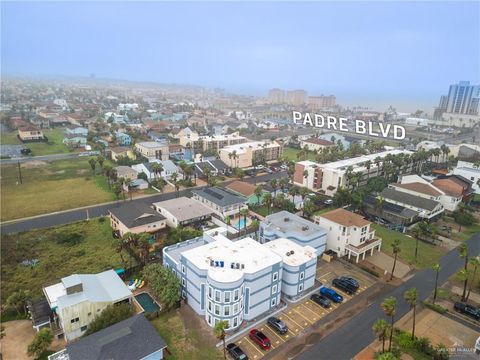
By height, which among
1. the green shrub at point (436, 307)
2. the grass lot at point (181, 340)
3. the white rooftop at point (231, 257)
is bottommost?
the grass lot at point (181, 340)

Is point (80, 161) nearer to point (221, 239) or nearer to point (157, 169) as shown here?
point (157, 169)

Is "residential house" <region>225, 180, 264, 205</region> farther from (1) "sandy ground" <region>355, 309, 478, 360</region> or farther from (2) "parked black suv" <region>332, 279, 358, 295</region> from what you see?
(1) "sandy ground" <region>355, 309, 478, 360</region>

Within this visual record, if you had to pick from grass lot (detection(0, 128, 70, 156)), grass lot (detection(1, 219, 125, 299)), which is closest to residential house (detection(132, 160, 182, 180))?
grass lot (detection(1, 219, 125, 299))

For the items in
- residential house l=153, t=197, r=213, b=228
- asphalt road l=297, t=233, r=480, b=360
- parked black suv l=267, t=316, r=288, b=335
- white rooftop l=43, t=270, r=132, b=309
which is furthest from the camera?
residential house l=153, t=197, r=213, b=228


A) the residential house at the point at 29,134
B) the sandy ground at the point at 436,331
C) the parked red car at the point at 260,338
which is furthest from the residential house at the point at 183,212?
the residential house at the point at 29,134

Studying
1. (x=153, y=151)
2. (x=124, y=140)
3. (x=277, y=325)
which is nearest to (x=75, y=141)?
(x=124, y=140)

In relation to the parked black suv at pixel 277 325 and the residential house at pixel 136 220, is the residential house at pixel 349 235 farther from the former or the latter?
the residential house at pixel 136 220
